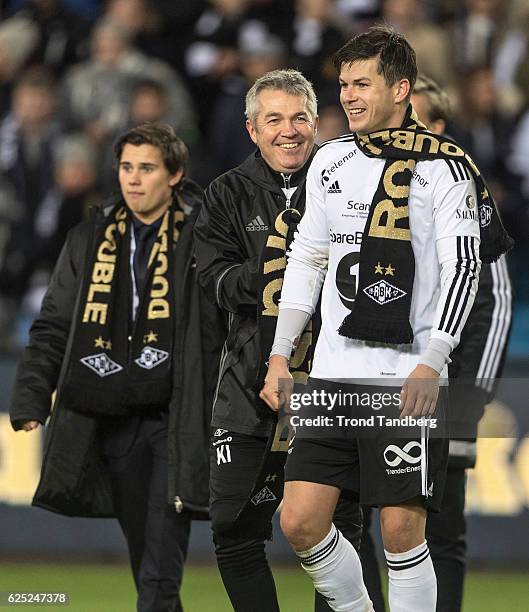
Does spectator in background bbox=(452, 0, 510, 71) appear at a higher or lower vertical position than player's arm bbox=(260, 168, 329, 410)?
higher

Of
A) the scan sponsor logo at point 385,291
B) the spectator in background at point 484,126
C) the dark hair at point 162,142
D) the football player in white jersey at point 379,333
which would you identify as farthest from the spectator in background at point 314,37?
the scan sponsor logo at point 385,291

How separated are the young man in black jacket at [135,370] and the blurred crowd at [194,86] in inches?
142

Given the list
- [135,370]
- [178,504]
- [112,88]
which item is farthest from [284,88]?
[112,88]

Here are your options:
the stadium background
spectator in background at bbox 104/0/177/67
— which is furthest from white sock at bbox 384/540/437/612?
spectator in background at bbox 104/0/177/67

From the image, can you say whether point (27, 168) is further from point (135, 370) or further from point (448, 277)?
point (448, 277)

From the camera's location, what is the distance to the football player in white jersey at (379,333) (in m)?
4.07

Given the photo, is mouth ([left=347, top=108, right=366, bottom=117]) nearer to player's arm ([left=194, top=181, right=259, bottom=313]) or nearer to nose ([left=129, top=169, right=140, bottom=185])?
player's arm ([left=194, top=181, right=259, bottom=313])

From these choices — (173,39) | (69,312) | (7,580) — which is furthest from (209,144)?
(69,312)

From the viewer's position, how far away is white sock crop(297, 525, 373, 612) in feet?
13.9

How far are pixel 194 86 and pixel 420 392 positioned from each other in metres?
6.58

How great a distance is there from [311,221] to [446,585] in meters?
1.76

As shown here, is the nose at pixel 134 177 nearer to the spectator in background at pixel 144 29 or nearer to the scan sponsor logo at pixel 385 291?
the scan sponsor logo at pixel 385 291

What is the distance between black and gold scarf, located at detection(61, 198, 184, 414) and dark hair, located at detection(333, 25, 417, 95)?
4.85 feet

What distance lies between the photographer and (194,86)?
10.2 meters
